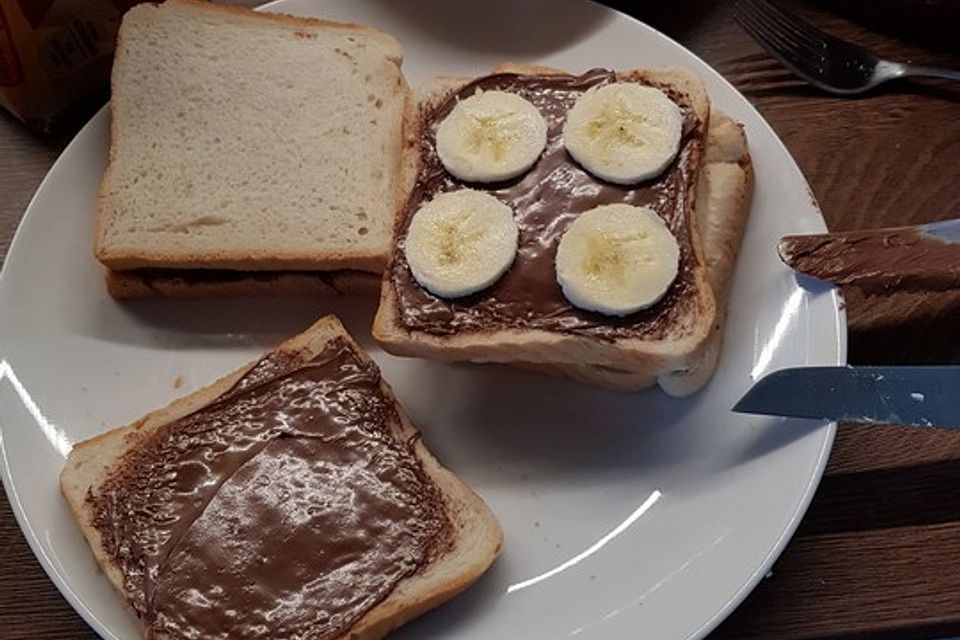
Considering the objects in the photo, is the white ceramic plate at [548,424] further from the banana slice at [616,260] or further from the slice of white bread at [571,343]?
the banana slice at [616,260]

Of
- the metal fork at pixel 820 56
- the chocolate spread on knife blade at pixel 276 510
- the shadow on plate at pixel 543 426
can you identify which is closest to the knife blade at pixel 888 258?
the shadow on plate at pixel 543 426

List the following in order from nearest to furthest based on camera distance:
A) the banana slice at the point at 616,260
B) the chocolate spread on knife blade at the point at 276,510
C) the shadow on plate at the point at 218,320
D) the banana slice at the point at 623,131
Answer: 1. the chocolate spread on knife blade at the point at 276,510
2. the banana slice at the point at 616,260
3. the banana slice at the point at 623,131
4. the shadow on plate at the point at 218,320

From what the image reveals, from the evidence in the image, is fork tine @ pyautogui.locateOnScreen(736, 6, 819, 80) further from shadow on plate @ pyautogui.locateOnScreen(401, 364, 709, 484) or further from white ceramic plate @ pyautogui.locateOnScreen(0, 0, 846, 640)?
shadow on plate @ pyautogui.locateOnScreen(401, 364, 709, 484)

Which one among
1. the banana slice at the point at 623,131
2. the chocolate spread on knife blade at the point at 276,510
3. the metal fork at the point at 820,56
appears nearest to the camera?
the chocolate spread on knife blade at the point at 276,510

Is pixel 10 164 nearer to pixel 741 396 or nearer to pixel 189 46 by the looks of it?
pixel 189 46

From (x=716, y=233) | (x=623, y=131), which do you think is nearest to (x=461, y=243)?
(x=623, y=131)

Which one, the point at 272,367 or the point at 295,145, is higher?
the point at 295,145

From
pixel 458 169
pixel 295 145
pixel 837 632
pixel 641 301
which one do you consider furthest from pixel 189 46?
pixel 837 632
